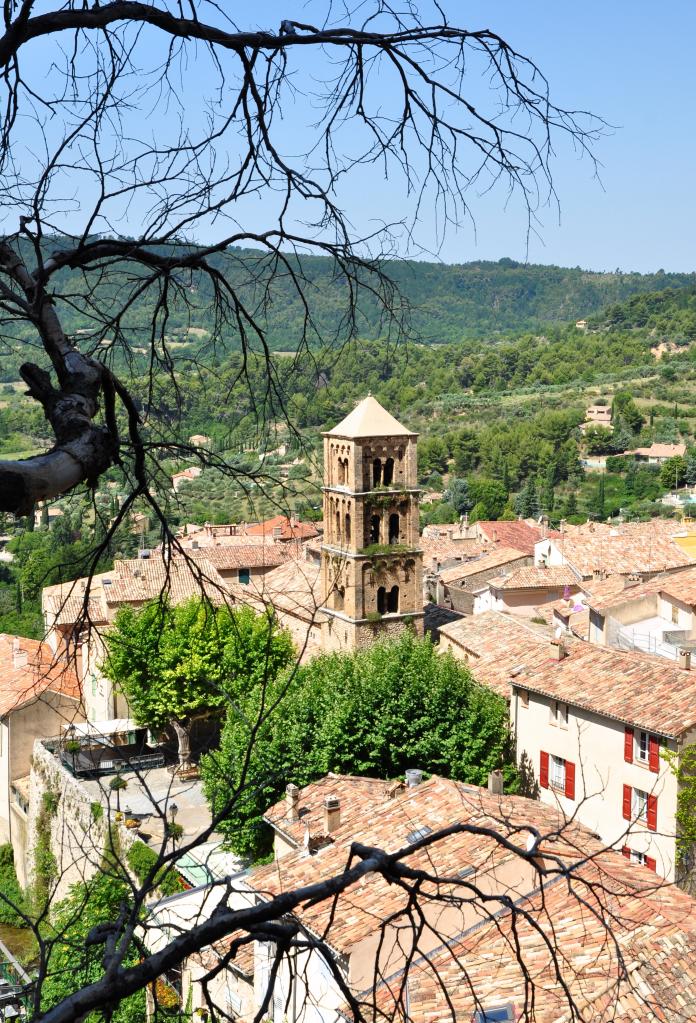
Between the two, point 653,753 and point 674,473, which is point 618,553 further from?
point 674,473

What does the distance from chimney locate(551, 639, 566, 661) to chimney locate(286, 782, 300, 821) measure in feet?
23.2

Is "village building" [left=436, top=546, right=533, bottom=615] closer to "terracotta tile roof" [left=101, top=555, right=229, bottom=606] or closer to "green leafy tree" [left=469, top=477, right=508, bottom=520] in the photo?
"terracotta tile roof" [left=101, top=555, right=229, bottom=606]

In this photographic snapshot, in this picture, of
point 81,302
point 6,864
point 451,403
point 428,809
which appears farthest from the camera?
point 451,403

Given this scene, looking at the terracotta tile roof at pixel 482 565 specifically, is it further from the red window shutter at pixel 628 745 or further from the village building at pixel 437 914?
the village building at pixel 437 914

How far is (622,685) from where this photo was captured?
20.9 metres

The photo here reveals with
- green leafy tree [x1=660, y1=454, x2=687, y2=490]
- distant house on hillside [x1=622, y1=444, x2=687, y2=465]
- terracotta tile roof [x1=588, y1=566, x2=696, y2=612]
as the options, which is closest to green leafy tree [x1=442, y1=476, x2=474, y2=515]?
green leafy tree [x1=660, y1=454, x2=687, y2=490]

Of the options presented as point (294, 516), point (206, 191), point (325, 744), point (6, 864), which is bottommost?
point (6, 864)

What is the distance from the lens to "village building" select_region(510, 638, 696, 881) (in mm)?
18625

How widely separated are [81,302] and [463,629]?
→ 2639cm

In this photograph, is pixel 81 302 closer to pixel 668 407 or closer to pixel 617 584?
pixel 617 584

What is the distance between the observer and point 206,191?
10.3ft

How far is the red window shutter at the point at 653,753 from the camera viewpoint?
19.1m

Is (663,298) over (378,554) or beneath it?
over

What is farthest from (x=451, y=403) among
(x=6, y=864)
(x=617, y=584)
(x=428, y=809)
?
(x=428, y=809)
